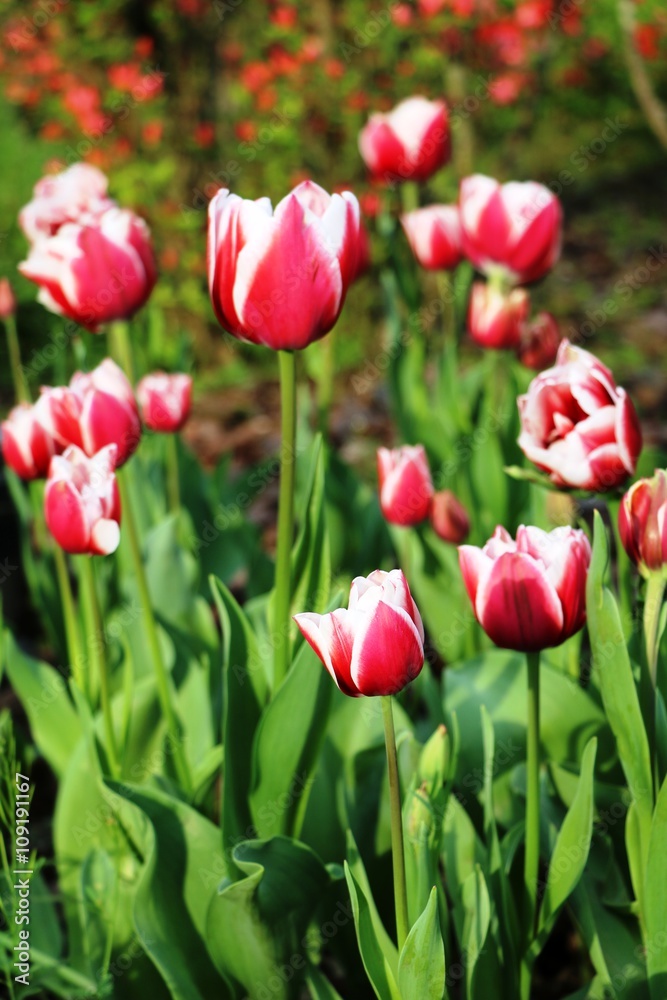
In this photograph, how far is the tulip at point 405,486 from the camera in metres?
1.65

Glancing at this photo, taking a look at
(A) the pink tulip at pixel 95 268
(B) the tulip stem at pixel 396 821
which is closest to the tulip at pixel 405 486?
(A) the pink tulip at pixel 95 268

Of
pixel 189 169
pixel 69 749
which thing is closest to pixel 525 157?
pixel 189 169

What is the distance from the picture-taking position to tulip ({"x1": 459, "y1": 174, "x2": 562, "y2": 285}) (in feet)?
6.01

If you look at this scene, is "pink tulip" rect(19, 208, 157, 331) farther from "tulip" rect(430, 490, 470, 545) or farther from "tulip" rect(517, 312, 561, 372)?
"tulip" rect(517, 312, 561, 372)

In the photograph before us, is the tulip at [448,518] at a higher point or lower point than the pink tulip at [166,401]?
lower

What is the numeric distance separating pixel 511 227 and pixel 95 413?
0.86m

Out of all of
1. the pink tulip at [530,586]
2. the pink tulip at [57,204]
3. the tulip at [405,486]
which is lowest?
the tulip at [405,486]

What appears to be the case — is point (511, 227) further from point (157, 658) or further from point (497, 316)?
point (157, 658)

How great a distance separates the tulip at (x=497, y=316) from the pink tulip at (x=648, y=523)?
33.7 inches

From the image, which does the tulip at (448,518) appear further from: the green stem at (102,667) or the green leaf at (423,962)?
the green leaf at (423,962)

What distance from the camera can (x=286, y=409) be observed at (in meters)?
1.20

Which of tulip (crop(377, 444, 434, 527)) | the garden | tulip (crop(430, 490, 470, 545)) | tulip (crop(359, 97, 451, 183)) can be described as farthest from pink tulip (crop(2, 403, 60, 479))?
tulip (crop(359, 97, 451, 183))

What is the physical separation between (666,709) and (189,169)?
354 centimetres

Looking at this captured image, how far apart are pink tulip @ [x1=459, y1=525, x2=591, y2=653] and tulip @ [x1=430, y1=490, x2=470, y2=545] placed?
60cm
